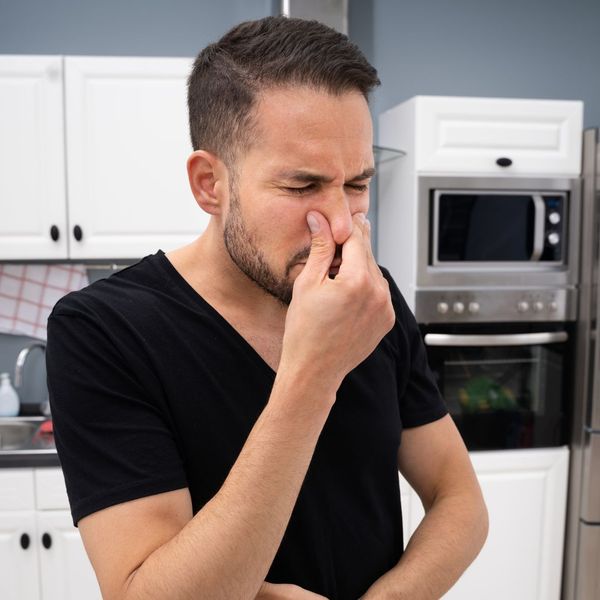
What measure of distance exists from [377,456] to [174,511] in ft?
1.19

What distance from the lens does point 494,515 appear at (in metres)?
2.48

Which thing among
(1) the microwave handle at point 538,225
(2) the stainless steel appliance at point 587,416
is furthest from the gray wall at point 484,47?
(1) the microwave handle at point 538,225

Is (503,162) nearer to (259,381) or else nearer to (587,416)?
(587,416)

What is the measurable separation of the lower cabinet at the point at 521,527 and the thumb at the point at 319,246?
1789 millimetres

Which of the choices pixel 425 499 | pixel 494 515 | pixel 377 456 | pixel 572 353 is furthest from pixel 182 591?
pixel 572 353

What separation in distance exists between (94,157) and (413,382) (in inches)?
64.3

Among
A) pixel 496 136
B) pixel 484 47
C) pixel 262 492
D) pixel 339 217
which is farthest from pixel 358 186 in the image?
pixel 484 47

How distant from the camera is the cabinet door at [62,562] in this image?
87.1 inches

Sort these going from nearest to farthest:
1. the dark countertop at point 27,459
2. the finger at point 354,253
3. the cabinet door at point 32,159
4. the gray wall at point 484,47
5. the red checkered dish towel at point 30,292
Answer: the finger at point 354,253
the dark countertop at point 27,459
the cabinet door at point 32,159
the red checkered dish towel at point 30,292
the gray wall at point 484,47

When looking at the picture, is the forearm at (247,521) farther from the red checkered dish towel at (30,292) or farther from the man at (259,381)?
the red checkered dish towel at (30,292)

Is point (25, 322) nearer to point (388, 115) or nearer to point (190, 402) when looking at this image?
point (388, 115)

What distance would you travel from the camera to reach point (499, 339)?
7.98ft

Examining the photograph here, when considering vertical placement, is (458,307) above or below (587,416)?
above

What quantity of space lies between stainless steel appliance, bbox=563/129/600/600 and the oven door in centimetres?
6
